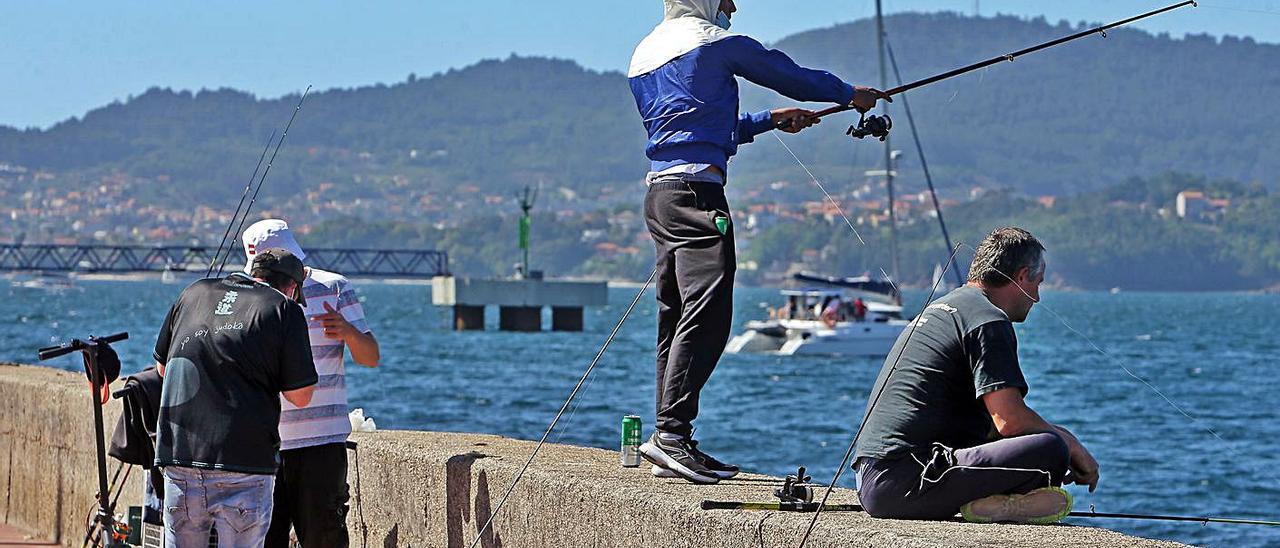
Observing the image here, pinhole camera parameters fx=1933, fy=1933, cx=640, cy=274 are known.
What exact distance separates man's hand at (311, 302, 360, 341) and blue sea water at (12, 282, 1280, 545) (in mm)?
2180

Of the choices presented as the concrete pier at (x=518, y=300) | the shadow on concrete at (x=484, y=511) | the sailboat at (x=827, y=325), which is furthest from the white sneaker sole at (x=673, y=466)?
the concrete pier at (x=518, y=300)

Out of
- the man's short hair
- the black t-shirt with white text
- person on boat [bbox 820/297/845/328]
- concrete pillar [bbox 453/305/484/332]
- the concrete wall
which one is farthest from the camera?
concrete pillar [bbox 453/305/484/332]

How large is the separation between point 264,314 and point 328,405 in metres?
0.87

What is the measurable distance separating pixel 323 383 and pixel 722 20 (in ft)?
5.69

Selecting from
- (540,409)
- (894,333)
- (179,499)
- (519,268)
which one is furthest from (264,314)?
(519,268)

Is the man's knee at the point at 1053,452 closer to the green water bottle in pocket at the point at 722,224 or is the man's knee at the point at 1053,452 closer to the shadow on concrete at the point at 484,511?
the green water bottle in pocket at the point at 722,224

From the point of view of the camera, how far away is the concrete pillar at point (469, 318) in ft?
312

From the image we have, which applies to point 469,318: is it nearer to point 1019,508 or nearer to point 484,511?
point 484,511

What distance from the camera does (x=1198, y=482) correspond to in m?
26.9

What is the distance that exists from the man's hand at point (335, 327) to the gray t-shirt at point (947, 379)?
1889mm

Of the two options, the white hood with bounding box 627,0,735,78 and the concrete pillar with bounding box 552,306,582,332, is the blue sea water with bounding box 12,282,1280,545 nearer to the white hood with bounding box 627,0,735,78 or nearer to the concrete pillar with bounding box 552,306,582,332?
the concrete pillar with bounding box 552,306,582,332

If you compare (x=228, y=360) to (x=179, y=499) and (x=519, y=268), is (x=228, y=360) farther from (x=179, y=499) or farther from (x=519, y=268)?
(x=519, y=268)

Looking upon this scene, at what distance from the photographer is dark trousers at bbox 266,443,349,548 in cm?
614

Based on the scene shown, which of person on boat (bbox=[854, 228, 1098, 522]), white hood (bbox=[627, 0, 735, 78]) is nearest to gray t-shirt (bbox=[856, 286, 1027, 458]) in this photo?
person on boat (bbox=[854, 228, 1098, 522])
